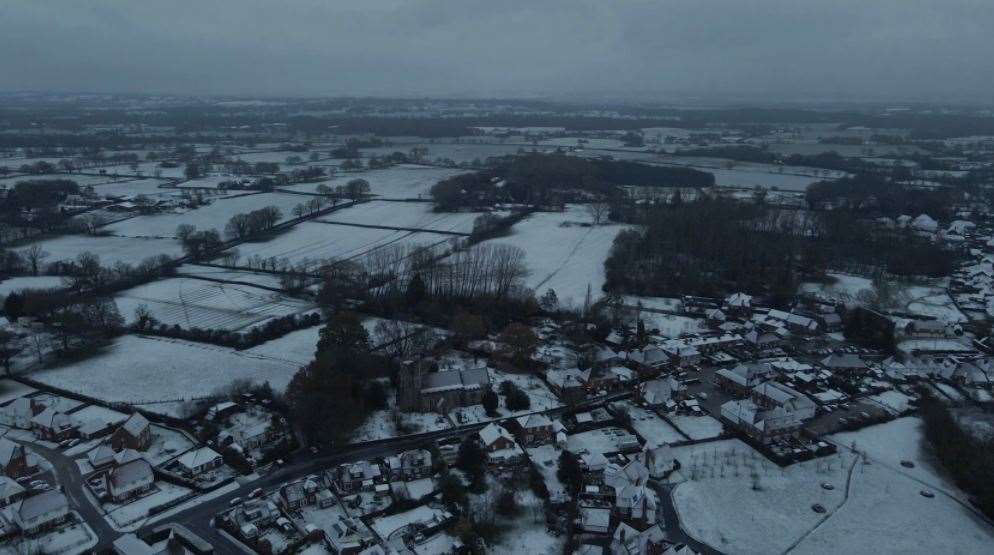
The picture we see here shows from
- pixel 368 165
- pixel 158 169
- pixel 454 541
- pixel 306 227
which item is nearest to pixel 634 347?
pixel 454 541

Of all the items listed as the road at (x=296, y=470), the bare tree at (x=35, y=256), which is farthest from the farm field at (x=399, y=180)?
the road at (x=296, y=470)

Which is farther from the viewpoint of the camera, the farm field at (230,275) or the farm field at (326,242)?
the farm field at (326,242)

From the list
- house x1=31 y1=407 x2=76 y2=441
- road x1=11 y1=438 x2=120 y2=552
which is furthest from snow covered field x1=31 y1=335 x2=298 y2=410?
road x1=11 y1=438 x2=120 y2=552

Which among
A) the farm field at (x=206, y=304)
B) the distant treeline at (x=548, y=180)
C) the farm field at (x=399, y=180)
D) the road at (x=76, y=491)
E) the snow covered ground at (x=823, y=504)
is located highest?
the distant treeline at (x=548, y=180)

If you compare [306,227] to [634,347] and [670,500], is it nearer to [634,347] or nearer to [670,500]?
[634,347]

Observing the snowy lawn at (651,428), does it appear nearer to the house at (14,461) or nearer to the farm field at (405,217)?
the house at (14,461)
